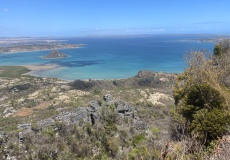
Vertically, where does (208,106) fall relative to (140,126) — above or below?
above

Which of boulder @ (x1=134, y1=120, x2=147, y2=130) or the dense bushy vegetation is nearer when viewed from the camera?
the dense bushy vegetation

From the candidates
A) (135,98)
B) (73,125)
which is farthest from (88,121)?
(135,98)

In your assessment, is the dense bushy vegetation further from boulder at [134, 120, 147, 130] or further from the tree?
boulder at [134, 120, 147, 130]

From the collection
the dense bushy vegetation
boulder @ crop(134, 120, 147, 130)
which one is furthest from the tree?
boulder @ crop(134, 120, 147, 130)

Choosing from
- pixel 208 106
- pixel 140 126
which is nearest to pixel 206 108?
pixel 208 106

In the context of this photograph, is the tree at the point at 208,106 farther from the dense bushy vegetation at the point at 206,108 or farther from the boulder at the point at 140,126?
the boulder at the point at 140,126

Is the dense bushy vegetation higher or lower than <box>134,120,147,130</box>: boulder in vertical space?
higher

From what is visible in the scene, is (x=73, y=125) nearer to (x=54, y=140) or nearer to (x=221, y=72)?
(x=54, y=140)

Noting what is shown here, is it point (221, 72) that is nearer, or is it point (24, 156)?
point (24, 156)

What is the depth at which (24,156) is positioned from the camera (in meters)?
12.7

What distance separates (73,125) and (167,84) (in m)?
31.6

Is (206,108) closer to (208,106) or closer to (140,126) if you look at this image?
(208,106)

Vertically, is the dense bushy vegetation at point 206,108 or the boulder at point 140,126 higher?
the dense bushy vegetation at point 206,108

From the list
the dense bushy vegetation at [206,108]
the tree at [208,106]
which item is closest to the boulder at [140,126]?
the dense bushy vegetation at [206,108]
